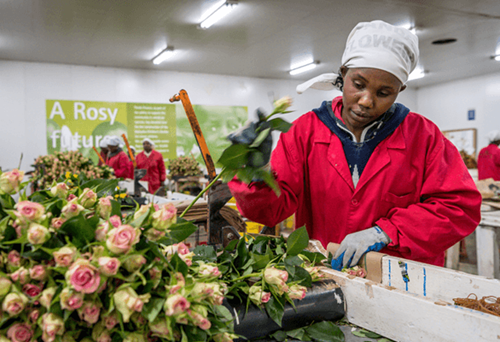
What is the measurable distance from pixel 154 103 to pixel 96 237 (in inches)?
356

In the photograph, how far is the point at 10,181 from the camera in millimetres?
619

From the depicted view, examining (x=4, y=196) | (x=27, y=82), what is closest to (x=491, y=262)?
(x=4, y=196)

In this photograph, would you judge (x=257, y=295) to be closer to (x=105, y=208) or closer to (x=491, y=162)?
(x=105, y=208)

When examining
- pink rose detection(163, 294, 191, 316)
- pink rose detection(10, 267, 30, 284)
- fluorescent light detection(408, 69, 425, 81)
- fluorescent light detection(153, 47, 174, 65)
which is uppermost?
fluorescent light detection(408, 69, 425, 81)

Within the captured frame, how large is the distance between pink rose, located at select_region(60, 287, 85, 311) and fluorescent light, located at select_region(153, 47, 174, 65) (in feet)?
24.4

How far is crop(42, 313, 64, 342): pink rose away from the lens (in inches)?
21.0

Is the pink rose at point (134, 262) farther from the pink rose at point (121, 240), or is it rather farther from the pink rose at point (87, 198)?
the pink rose at point (87, 198)

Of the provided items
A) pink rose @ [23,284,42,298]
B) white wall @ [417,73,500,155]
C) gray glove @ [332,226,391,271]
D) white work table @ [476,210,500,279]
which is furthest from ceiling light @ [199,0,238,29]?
white wall @ [417,73,500,155]

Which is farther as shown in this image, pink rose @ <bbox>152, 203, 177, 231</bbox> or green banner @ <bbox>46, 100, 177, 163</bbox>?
green banner @ <bbox>46, 100, 177, 163</bbox>

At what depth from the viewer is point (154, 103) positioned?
9.23 m

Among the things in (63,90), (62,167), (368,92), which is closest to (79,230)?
(368,92)

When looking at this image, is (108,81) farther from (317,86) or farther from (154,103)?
(317,86)

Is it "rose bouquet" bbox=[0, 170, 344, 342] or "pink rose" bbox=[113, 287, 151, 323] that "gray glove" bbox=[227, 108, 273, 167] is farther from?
"pink rose" bbox=[113, 287, 151, 323]

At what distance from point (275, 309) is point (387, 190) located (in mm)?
810
